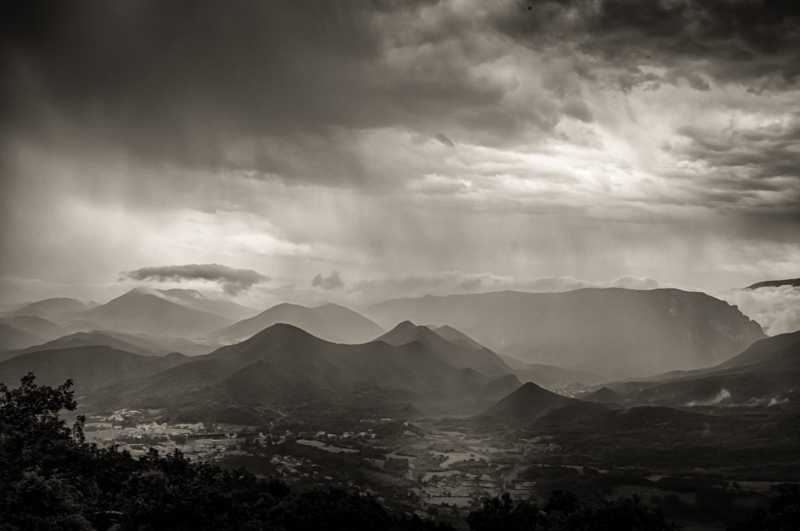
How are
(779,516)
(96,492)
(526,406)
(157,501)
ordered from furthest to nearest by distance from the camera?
(526,406) → (779,516) → (157,501) → (96,492)

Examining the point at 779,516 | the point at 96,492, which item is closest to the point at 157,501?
the point at 96,492

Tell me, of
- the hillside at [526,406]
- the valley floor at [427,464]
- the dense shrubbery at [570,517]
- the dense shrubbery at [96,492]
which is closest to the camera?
the dense shrubbery at [96,492]

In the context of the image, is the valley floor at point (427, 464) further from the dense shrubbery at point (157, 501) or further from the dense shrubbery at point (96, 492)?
the dense shrubbery at point (96, 492)

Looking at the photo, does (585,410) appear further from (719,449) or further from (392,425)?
(392,425)

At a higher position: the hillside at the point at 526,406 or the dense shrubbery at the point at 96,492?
the dense shrubbery at the point at 96,492

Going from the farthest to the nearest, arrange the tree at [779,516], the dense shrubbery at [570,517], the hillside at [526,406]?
the hillside at [526,406] → the dense shrubbery at [570,517] → the tree at [779,516]

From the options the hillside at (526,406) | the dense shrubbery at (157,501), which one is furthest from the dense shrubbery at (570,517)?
the hillside at (526,406)

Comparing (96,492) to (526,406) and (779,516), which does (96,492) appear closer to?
(779,516)

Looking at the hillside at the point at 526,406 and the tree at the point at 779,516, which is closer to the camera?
the tree at the point at 779,516

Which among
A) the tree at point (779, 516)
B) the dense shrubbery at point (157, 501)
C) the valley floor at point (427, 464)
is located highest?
the dense shrubbery at point (157, 501)

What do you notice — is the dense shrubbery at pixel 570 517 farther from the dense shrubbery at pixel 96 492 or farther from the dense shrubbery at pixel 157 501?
the dense shrubbery at pixel 96 492
